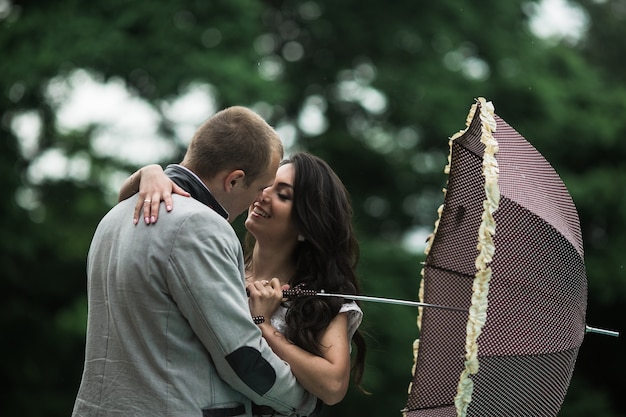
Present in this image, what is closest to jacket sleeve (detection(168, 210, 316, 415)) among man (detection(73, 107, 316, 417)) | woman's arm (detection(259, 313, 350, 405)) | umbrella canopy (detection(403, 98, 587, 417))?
man (detection(73, 107, 316, 417))

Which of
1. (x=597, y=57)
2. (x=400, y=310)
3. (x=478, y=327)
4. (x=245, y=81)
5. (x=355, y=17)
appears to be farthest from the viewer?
(x=597, y=57)

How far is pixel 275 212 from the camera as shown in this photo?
3.22 metres

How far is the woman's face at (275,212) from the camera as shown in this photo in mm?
3223

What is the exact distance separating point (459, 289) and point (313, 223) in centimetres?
56

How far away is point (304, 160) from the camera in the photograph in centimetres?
328

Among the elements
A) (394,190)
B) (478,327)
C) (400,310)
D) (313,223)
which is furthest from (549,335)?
(394,190)

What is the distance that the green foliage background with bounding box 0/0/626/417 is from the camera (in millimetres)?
9664

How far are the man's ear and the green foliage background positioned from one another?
680 cm

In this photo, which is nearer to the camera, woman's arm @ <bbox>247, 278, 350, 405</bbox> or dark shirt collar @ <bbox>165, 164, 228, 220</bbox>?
dark shirt collar @ <bbox>165, 164, 228, 220</bbox>

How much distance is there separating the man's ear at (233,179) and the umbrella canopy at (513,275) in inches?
26.3

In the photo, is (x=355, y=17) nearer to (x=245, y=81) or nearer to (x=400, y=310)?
(x=245, y=81)

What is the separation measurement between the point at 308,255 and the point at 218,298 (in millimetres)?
965

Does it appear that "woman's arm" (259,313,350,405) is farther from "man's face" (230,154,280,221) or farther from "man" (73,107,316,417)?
"man's face" (230,154,280,221)

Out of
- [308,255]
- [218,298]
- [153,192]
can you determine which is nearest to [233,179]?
[153,192]
